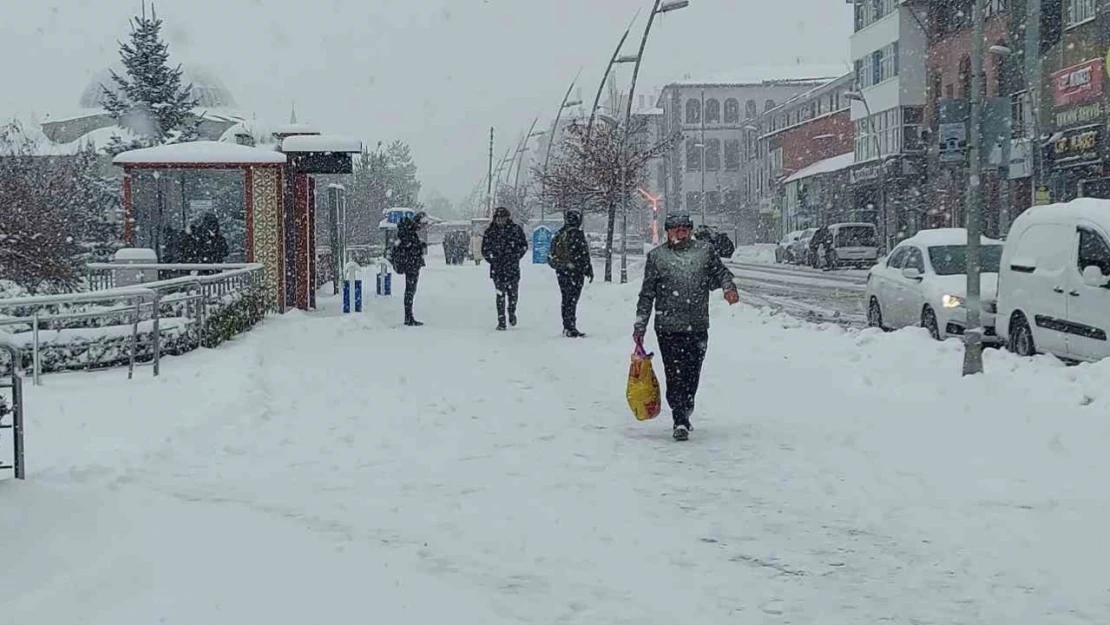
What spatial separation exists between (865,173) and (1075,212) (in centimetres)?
4750

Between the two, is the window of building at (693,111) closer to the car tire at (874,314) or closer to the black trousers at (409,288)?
the car tire at (874,314)

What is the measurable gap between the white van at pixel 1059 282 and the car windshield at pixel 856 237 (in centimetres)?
3398

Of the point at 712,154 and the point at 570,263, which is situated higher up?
the point at 712,154

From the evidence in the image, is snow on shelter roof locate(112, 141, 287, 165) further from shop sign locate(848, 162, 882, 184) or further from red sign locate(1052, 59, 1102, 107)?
shop sign locate(848, 162, 882, 184)

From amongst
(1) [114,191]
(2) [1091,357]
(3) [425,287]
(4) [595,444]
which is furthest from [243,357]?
(1) [114,191]

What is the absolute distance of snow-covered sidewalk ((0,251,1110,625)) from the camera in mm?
5562

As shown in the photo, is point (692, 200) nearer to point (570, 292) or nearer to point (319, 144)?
point (319, 144)

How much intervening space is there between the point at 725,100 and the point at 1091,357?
110 m

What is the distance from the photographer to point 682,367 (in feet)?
32.7

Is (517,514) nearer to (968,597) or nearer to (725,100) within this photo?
(968,597)

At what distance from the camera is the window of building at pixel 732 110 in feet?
395

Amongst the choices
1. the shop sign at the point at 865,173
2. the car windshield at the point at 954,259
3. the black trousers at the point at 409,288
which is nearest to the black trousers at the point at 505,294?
the black trousers at the point at 409,288

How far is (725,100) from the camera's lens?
4749 inches

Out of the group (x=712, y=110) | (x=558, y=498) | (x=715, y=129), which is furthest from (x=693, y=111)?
(x=558, y=498)
